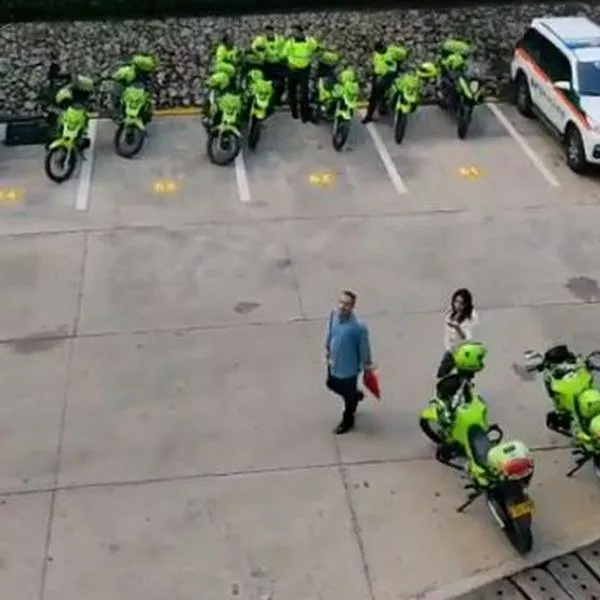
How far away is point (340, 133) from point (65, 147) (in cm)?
382

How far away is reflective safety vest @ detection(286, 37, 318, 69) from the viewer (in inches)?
636

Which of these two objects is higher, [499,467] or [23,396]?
[499,467]

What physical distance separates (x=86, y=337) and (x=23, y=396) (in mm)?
1153

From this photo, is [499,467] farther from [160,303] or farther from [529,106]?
[529,106]

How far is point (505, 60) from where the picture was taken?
19.1 m

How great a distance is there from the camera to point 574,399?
30.6 feet

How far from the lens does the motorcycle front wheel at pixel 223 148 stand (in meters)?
15.2

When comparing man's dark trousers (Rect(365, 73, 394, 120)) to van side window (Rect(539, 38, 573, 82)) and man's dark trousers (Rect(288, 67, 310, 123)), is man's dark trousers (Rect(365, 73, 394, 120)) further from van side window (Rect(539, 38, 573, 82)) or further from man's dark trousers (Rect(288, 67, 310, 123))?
van side window (Rect(539, 38, 573, 82))

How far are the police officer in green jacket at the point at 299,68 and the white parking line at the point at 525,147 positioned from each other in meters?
2.99

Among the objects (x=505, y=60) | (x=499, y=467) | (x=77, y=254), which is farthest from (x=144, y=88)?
(x=499, y=467)

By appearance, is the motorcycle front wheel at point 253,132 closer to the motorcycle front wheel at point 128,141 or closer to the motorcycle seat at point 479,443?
the motorcycle front wheel at point 128,141

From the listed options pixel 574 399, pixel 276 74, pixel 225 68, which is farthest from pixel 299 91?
pixel 574 399

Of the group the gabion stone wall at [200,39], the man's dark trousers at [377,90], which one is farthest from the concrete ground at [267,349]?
the gabion stone wall at [200,39]

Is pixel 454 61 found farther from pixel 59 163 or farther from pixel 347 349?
pixel 347 349
